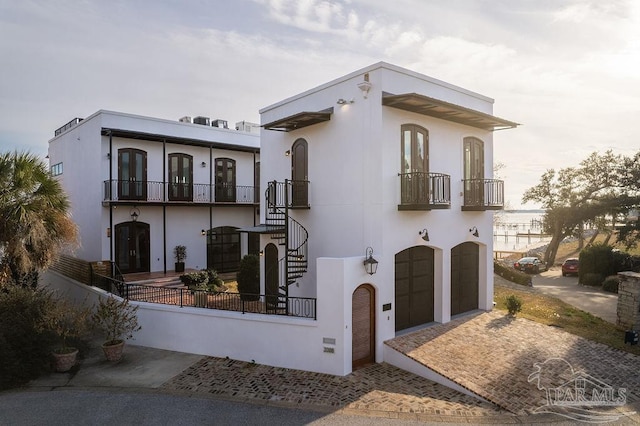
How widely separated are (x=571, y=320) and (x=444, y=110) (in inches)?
377

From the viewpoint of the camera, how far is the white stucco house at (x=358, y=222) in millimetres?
10336

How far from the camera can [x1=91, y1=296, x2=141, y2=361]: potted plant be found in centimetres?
1098

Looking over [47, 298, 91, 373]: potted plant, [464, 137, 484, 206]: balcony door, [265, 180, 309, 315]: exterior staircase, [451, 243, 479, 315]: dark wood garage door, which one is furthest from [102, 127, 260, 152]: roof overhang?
[451, 243, 479, 315]: dark wood garage door

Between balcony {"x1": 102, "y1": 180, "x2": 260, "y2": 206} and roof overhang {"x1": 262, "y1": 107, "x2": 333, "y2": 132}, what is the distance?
8.38 m

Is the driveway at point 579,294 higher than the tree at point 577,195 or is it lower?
lower

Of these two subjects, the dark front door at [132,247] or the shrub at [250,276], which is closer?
the shrub at [250,276]

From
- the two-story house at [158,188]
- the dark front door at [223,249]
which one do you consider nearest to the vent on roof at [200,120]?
the two-story house at [158,188]

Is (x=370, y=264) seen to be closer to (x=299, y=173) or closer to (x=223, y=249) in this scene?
(x=299, y=173)

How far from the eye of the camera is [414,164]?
1216 centimetres

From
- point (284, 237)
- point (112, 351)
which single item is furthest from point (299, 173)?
point (112, 351)

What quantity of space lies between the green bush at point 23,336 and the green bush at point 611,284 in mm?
27310

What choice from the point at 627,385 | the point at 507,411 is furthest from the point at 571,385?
the point at 507,411

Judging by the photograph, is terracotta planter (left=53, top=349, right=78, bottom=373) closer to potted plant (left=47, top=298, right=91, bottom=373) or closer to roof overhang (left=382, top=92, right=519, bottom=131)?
potted plant (left=47, top=298, right=91, bottom=373)

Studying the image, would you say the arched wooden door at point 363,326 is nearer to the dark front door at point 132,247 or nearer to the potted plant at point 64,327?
the potted plant at point 64,327
